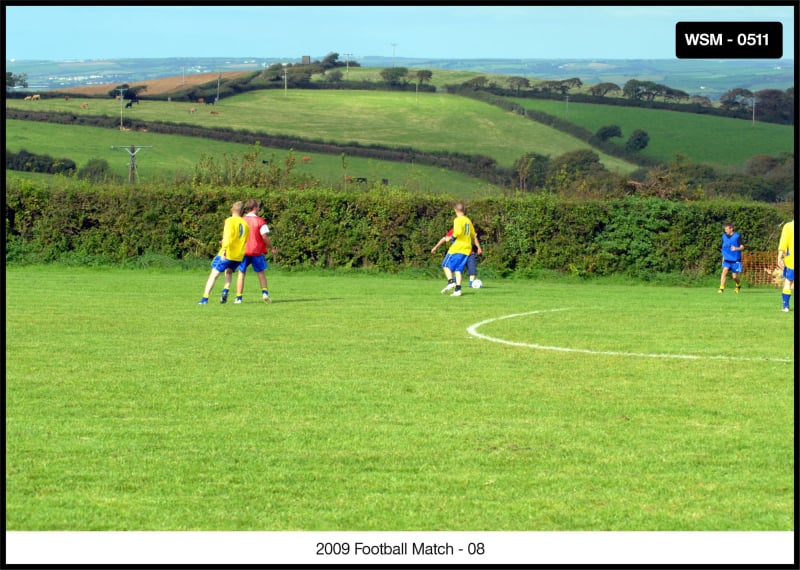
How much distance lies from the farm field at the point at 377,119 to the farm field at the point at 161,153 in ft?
6.27

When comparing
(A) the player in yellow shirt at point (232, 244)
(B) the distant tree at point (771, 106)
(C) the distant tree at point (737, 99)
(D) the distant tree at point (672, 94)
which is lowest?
(A) the player in yellow shirt at point (232, 244)

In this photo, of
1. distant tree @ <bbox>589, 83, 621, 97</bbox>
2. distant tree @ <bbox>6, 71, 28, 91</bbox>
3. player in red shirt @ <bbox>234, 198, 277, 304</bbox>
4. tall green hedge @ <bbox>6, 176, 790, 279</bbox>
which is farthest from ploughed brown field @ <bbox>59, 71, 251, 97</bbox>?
player in red shirt @ <bbox>234, 198, 277, 304</bbox>

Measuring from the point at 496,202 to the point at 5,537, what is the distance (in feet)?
108

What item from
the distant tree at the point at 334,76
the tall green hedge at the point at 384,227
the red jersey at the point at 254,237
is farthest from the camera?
the distant tree at the point at 334,76

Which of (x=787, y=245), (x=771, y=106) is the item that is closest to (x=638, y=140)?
(x=771, y=106)

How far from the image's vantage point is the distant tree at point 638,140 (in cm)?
6062

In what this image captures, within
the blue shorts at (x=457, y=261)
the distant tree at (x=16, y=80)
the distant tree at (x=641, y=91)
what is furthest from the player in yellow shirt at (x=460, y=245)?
the distant tree at (x=641, y=91)

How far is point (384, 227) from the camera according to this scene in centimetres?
3841

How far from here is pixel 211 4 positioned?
718cm

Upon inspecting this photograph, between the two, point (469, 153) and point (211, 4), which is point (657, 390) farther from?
point (469, 153)

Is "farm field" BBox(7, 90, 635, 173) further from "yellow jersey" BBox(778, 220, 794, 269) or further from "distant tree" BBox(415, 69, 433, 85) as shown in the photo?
"yellow jersey" BBox(778, 220, 794, 269)

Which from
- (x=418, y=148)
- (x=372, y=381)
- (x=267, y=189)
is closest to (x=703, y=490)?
(x=372, y=381)

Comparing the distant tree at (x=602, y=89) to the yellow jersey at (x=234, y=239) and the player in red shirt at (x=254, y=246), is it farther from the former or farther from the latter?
the yellow jersey at (x=234, y=239)

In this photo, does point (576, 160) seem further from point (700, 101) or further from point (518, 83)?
point (518, 83)
